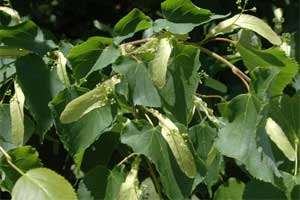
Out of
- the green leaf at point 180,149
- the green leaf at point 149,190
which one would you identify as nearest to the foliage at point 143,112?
the green leaf at point 180,149

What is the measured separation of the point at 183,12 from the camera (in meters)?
1.14

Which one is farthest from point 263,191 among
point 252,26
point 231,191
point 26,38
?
point 26,38

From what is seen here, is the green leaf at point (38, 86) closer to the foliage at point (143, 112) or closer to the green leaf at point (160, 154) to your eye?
the foliage at point (143, 112)

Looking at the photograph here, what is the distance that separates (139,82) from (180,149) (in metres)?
0.14

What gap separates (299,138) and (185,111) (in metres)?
0.28

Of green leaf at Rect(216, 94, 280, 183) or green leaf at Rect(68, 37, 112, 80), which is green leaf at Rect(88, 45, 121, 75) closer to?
green leaf at Rect(68, 37, 112, 80)

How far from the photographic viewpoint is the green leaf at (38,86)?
1138mm

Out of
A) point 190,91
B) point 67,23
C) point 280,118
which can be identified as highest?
point 190,91

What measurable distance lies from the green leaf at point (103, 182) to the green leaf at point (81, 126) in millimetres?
78

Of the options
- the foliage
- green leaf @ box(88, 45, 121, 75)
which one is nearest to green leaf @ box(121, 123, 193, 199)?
the foliage

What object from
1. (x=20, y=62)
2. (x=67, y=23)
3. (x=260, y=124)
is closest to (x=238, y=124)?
(x=260, y=124)

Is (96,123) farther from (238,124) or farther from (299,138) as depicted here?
(299,138)

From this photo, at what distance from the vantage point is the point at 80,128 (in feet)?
3.62

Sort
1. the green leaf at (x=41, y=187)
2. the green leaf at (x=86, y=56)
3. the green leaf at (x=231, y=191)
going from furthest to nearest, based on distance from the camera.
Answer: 1. the green leaf at (x=231, y=191)
2. the green leaf at (x=86, y=56)
3. the green leaf at (x=41, y=187)
